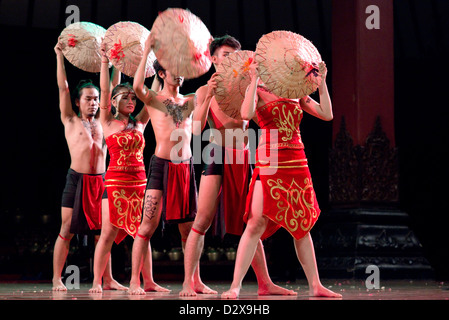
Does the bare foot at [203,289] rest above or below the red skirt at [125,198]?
below

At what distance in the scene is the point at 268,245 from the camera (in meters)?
7.02

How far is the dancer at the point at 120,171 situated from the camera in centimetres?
452

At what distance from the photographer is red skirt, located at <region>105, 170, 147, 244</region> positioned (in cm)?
450

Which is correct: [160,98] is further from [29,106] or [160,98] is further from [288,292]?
[29,106]

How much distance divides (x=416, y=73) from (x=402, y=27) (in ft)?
2.76

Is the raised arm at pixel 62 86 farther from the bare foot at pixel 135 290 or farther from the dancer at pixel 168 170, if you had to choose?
the bare foot at pixel 135 290

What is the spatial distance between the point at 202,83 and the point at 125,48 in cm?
343

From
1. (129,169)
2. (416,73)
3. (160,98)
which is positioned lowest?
(129,169)

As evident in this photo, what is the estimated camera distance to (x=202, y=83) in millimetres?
7828

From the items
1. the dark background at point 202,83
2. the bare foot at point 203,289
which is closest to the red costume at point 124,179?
the bare foot at point 203,289

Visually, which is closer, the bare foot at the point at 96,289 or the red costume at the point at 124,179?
the bare foot at the point at 96,289

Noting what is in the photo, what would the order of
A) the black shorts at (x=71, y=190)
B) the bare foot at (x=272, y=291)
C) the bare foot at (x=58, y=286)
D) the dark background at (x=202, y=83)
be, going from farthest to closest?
the dark background at (x=202, y=83), the black shorts at (x=71, y=190), the bare foot at (x=58, y=286), the bare foot at (x=272, y=291)
